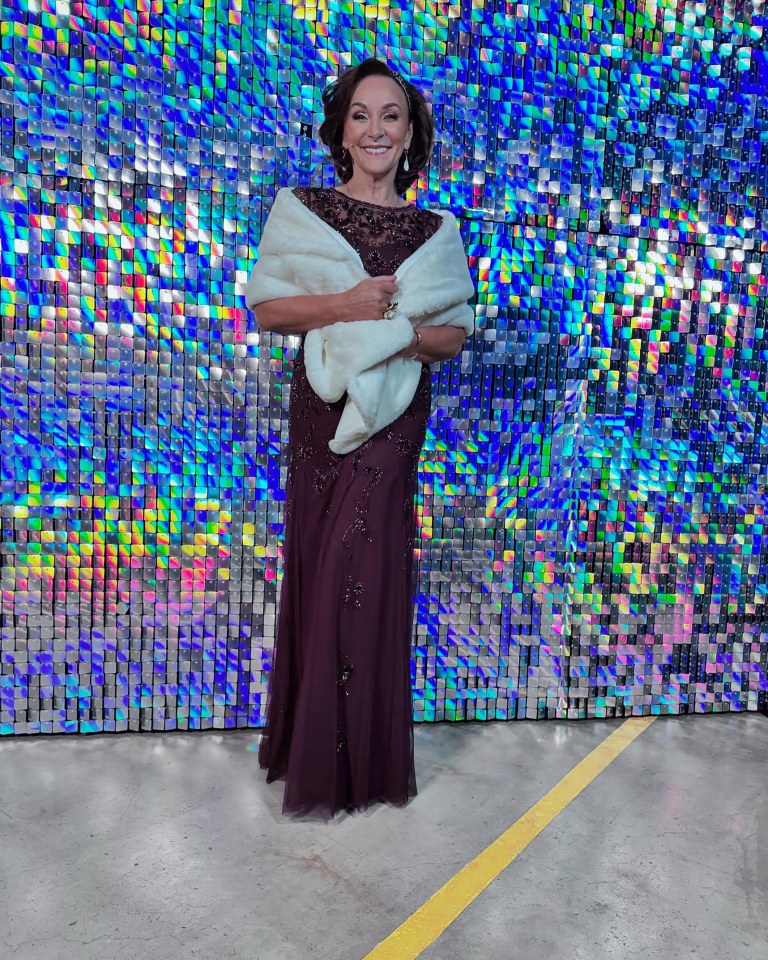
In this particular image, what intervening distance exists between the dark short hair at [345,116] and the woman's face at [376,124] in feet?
0.09

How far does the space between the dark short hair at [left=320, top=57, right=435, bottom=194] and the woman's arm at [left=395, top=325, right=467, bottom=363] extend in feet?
1.65

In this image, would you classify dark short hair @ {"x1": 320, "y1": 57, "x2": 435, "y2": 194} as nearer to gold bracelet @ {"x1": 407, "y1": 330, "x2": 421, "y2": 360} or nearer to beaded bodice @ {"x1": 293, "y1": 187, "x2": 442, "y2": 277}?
beaded bodice @ {"x1": 293, "y1": 187, "x2": 442, "y2": 277}

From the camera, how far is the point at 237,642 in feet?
9.13

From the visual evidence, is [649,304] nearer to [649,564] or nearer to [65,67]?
[649,564]

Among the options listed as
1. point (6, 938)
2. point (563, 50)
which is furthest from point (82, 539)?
point (563, 50)

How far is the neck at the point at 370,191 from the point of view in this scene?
2271 millimetres

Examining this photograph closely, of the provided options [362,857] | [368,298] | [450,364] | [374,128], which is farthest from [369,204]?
[362,857]

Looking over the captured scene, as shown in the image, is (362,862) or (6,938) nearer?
(6,938)

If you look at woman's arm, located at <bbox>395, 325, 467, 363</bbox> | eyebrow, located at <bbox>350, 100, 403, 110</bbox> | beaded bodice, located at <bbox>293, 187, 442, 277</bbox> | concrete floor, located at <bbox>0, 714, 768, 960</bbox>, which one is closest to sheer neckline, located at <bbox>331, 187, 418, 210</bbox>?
beaded bodice, located at <bbox>293, 187, 442, 277</bbox>

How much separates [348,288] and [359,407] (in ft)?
1.06

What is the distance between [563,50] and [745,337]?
1218 mm

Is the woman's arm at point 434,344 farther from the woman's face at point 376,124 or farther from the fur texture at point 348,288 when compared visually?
the woman's face at point 376,124

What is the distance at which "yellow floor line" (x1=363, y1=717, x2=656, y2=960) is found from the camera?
5.60 feet

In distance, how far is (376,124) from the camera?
2193 millimetres
